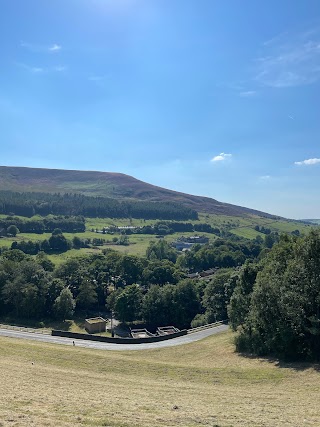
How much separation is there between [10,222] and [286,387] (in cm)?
16345

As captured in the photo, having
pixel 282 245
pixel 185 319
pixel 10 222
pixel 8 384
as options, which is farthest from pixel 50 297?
pixel 10 222

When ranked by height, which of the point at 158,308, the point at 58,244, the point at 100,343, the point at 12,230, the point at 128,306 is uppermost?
the point at 12,230

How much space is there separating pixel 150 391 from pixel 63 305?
50.3 m

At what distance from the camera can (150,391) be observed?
2186cm

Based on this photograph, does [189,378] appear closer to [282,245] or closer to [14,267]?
[282,245]

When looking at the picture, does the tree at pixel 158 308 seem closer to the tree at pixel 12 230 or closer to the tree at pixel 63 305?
the tree at pixel 63 305

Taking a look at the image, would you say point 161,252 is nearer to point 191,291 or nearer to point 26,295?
point 191,291

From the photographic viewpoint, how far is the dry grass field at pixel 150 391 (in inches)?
587

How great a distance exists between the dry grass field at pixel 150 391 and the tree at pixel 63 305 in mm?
33097

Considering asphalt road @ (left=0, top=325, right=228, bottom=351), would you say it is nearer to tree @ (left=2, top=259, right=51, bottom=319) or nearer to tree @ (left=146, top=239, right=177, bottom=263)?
tree @ (left=2, top=259, right=51, bottom=319)

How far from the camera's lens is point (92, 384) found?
75.6 ft

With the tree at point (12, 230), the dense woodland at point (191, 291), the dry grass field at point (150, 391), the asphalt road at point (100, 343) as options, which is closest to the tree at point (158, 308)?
the dense woodland at point (191, 291)

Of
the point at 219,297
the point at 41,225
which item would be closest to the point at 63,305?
the point at 219,297

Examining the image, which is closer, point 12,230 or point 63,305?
point 63,305
